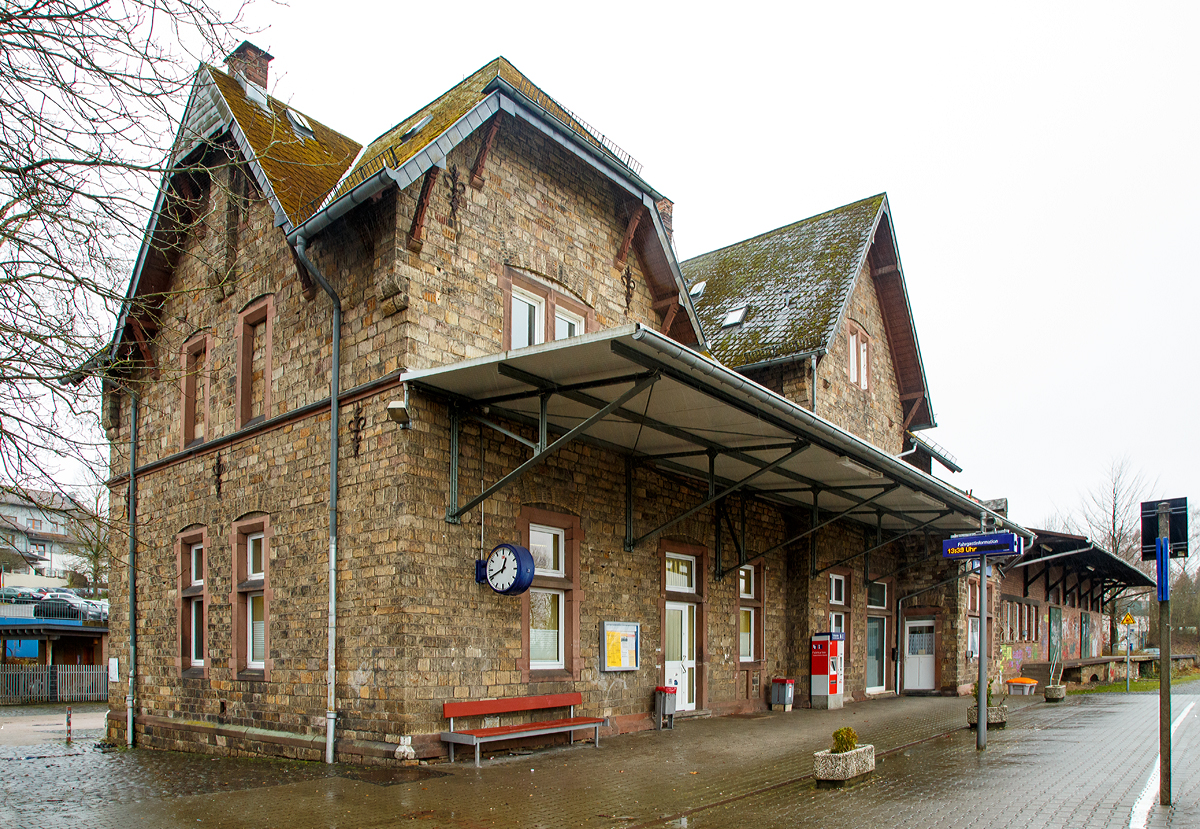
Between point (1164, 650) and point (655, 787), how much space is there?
185 inches

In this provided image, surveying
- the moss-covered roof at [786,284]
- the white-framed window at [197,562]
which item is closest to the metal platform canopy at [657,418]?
the moss-covered roof at [786,284]

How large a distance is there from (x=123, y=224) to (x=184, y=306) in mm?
9817

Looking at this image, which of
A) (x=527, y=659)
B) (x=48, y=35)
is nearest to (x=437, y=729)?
(x=527, y=659)

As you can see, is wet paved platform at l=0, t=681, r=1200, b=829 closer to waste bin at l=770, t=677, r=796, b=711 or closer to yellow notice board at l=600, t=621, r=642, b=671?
yellow notice board at l=600, t=621, r=642, b=671

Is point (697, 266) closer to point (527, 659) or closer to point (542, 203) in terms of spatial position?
point (542, 203)

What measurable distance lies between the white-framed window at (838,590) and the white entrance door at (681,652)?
5.31 metres

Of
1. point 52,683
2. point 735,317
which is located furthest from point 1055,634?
point 52,683

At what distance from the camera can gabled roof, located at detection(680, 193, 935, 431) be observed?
1823 cm

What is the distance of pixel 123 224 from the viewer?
5641mm

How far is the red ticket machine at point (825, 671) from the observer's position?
56.0 ft

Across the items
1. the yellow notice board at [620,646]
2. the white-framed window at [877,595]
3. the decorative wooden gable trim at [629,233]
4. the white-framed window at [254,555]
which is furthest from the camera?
the white-framed window at [877,595]

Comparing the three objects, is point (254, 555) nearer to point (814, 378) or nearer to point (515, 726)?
point (515, 726)

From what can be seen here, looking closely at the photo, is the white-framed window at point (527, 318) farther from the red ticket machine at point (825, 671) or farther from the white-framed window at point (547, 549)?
the red ticket machine at point (825, 671)

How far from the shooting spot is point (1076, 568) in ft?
109
